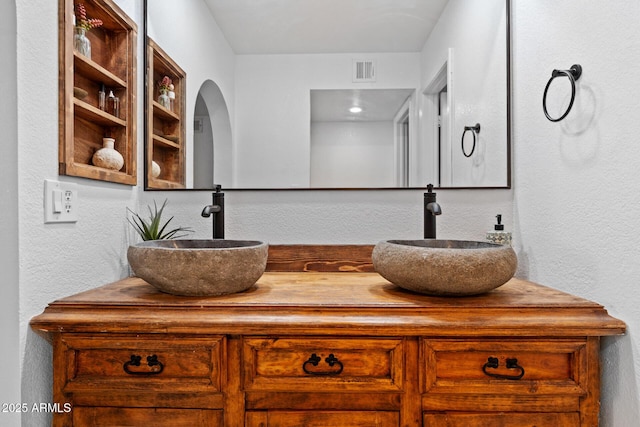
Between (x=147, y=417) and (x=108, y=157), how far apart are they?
0.80 metres

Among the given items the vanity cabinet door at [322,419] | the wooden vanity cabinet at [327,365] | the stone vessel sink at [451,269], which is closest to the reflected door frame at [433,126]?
the stone vessel sink at [451,269]

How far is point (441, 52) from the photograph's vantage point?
1461 mm

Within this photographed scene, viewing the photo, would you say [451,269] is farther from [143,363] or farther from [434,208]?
[143,363]

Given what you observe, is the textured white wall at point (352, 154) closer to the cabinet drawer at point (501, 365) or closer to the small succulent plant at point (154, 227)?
the small succulent plant at point (154, 227)

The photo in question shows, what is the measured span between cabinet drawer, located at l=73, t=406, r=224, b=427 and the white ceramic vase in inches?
28.4

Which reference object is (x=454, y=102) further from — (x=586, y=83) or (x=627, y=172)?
(x=627, y=172)

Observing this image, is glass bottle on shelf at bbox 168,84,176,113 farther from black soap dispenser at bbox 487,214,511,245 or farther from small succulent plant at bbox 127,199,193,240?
black soap dispenser at bbox 487,214,511,245

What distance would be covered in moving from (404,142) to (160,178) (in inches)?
37.3

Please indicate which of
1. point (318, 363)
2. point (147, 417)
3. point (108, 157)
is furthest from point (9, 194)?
point (318, 363)

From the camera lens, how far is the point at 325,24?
4.82 ft

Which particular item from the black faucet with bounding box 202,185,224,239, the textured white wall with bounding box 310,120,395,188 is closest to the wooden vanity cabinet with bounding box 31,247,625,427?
the black faucet with bounding box 202,185,224,239

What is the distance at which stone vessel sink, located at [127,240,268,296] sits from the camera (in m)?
0.99

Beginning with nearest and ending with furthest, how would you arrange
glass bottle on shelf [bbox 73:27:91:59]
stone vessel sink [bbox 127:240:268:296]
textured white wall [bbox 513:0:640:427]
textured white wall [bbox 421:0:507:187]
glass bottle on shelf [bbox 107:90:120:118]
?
textured white wall [bbox 513:0:640:427], stone vessel sink [bbox 127:240:268:296], glass bottle on shelf [bbox 73:27:91:59], glass bottle on shelf [bbox 107:90:120:118], textured white wall [bbox 421:0:507:187]

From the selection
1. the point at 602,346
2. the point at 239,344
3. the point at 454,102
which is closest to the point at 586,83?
the point at 454,102
